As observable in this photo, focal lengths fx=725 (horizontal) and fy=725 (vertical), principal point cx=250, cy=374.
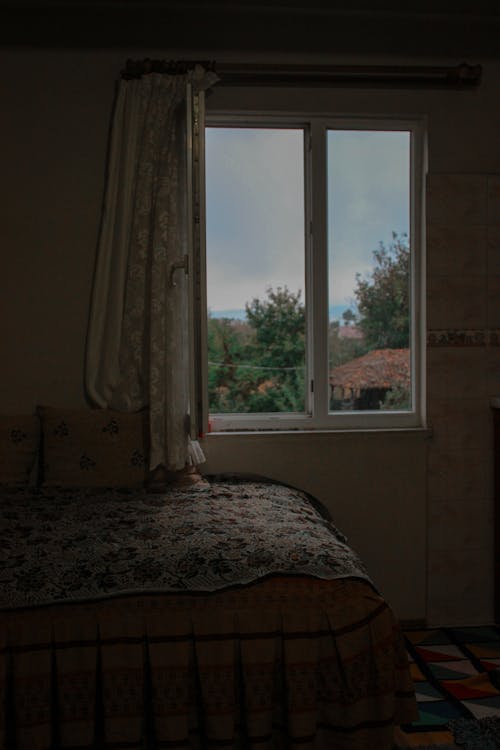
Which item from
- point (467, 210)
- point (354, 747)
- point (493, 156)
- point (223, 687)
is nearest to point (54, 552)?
point (223, 687)

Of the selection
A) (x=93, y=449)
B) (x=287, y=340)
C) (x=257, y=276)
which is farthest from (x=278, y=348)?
(x=93, y=449)

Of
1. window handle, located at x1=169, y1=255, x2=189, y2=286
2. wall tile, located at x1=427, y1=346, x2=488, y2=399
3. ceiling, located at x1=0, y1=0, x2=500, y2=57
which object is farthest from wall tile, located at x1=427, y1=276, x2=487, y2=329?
window handle, located at x1=169, y1=255, x2=189, y2=286

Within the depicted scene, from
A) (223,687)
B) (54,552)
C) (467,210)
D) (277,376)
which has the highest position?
(467,210)

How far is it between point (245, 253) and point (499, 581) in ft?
6.04

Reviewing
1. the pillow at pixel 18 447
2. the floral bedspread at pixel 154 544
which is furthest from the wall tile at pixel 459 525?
the pillow at pixel 18 447

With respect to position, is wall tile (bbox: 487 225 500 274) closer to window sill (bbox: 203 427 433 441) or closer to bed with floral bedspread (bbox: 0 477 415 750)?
window sill (bbox: 203 427 433 441)

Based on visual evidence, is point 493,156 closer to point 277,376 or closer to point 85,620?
point 277,376

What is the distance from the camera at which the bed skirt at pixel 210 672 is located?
1.73 m

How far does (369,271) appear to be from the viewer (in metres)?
3.31

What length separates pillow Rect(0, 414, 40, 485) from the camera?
2867 millimetres

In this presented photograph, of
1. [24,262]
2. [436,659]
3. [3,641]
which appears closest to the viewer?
[3,641]

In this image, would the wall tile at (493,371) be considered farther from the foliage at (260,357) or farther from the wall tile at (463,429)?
the foliage at (260,357)

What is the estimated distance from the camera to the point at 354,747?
1.79 metres

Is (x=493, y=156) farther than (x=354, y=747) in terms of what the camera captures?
Yes
